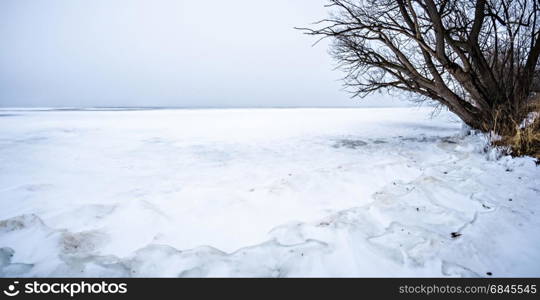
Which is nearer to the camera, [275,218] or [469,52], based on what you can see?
[275,218]

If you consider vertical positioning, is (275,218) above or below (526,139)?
below

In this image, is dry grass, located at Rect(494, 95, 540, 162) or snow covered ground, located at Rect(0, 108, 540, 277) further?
dry grass, located at Rect(494, 95, 540, 162)

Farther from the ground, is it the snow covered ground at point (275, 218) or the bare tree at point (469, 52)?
the bare tree at point (469, 52)

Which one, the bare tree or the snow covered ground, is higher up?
the bare tree

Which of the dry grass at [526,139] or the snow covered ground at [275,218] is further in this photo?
the dry grass at [526,139]

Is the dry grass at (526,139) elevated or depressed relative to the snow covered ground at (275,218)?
elevated

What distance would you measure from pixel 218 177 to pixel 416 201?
8.23 feet

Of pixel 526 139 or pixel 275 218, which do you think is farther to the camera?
pixel 526 139

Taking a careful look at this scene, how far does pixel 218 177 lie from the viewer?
375 centimetres

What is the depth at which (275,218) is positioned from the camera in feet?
7.96

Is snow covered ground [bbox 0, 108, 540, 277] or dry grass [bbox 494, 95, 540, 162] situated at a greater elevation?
dry grass [bbox 494, 95, 540, 162]

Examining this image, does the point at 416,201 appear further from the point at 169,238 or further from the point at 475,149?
the point at 475,149

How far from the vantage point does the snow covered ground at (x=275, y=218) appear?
1.72 metres

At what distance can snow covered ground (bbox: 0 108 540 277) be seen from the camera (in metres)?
1.72
